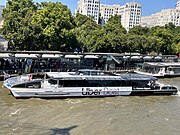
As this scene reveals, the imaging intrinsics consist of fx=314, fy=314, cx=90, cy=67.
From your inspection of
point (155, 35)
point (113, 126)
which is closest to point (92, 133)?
point (113, 126)

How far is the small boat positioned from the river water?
20.7 meters

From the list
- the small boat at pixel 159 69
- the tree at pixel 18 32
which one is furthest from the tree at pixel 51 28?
the small boat at pixel 159 69

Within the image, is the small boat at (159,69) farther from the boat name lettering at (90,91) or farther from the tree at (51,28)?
the boat name lettering at (90,91)

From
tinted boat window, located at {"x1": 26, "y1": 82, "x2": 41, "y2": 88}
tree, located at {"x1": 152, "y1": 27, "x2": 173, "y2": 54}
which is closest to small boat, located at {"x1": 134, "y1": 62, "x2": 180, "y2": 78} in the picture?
tinted boat window, located at {"x1": 26, "y1": 82, "x2": 41, "y2": 88}

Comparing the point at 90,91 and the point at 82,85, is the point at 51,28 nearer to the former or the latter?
the point at 82,85

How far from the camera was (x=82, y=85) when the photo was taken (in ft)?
116

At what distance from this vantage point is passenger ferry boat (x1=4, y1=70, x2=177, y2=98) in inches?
1307

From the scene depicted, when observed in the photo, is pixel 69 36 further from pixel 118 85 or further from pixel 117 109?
pixel 117 109

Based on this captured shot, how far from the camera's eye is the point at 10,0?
2562 inches

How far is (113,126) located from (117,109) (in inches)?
225

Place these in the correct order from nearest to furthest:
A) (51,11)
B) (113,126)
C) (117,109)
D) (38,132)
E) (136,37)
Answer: (38,132) < (113,126) < (117,109) < (51,11) < (136,37)

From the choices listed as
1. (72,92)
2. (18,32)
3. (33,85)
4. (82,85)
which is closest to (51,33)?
(18,32)

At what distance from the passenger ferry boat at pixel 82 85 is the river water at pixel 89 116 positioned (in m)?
0.88

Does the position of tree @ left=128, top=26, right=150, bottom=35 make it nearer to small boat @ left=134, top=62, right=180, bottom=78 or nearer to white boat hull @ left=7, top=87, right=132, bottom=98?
small boat @ left=134, top=62, right=180, bottom=78
